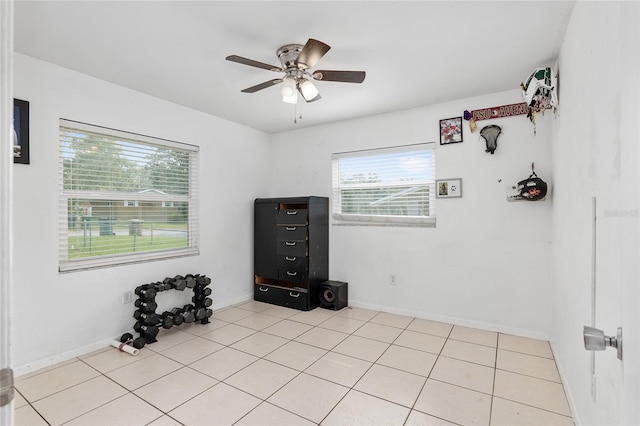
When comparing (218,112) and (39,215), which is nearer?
(39,215)

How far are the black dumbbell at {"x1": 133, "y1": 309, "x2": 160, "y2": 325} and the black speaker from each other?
2.00 meters

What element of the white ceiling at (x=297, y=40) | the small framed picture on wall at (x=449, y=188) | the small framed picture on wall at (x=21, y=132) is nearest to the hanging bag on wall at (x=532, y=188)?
the small framed picture on wall at (x=449, y=188)

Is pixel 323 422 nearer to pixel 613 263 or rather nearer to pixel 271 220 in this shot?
pixel 613 263

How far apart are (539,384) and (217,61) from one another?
3.58 meters

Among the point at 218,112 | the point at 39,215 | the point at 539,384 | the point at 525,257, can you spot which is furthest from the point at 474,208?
the point at 39,215

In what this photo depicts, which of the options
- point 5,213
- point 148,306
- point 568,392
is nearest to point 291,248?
point 148,306

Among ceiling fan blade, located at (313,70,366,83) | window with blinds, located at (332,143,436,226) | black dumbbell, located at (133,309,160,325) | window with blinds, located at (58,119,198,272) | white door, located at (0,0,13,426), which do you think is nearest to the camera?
white door, located at (0,0,13,426)

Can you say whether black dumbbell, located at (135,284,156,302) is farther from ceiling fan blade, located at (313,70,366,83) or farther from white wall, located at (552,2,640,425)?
white wall, located at (552,2,640,425)

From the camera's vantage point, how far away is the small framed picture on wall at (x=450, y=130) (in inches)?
142

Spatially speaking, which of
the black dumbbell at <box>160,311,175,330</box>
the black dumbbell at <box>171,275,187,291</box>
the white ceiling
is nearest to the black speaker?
the black dumbbell at <box>171,275,187,291</box>

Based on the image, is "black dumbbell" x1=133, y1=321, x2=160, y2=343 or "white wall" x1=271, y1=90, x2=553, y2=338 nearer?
"black dumbbell" x1=133, y1=321, x2=160, y2=343

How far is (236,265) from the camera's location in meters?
4.52

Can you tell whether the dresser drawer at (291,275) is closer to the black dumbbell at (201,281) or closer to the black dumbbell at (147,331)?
the black dumbbell at (201,281)

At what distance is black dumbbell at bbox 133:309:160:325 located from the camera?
3.11m
